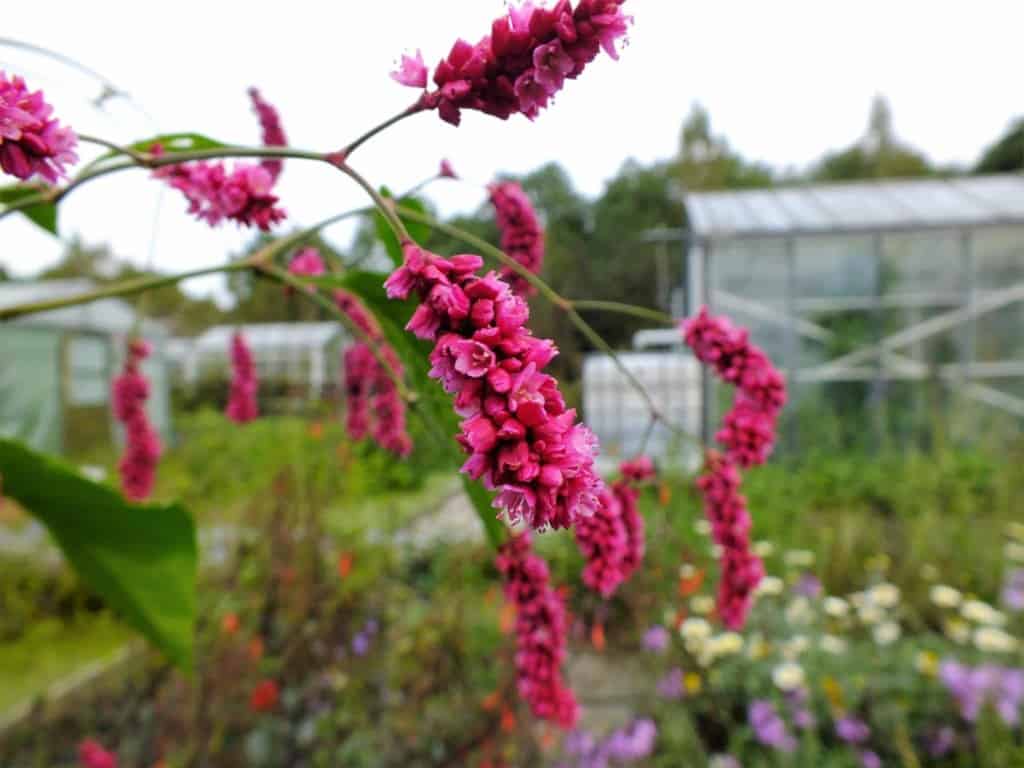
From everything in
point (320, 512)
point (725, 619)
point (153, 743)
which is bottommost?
point (153, 743)

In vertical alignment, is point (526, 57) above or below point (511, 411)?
above

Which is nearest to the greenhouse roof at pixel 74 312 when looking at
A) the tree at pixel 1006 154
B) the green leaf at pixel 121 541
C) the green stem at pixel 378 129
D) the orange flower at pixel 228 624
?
the orange flower at pixel 228 624

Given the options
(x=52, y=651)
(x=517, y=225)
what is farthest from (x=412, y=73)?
(x=52, y=651)

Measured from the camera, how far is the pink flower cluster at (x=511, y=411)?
224mm

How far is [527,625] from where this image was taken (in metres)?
0.48

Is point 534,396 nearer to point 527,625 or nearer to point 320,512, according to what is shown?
point 527,625

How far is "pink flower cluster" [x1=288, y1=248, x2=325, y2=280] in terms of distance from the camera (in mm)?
775

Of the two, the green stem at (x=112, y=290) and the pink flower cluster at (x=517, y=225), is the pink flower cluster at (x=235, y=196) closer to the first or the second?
the green stem at (x=112, y=290)

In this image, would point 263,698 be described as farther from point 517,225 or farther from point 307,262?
point 517,225

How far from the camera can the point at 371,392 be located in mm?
854

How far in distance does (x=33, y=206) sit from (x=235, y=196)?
0.13 metres

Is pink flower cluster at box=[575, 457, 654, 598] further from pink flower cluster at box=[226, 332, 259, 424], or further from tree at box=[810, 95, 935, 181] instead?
tree at box=[810, 95, 935, 181]

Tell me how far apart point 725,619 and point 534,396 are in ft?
1.48

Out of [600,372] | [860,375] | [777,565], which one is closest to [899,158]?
[860,375]
